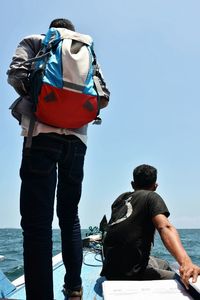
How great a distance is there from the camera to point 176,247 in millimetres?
1877

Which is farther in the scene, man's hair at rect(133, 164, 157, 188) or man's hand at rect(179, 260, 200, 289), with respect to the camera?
man's hair at rect(133, 164, 157, 188)

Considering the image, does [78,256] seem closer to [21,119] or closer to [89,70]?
[21,119]

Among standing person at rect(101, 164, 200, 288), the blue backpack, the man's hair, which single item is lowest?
standing person at rect(101, 164, 200, 288)

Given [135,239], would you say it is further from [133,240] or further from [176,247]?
[176,247]

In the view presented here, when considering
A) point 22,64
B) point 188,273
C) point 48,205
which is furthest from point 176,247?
point 22,64

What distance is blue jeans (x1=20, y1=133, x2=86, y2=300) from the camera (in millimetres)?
1658

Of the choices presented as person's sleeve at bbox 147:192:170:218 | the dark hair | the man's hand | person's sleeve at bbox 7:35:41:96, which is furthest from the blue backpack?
the man's hand

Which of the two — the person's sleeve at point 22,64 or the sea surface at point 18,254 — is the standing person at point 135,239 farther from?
the person's sleeve at point 22,64

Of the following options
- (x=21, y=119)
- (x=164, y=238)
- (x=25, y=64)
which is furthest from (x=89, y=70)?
(x=164, y=238)

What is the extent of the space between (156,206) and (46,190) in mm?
890

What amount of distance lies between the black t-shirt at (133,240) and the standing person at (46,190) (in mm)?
453

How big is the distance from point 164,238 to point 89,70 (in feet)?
3.47

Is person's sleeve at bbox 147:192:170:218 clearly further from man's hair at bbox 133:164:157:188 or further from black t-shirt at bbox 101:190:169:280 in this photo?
man's hair at bbox 133:164:157:188

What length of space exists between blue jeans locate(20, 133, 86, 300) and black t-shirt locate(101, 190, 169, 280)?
45 centimetres
